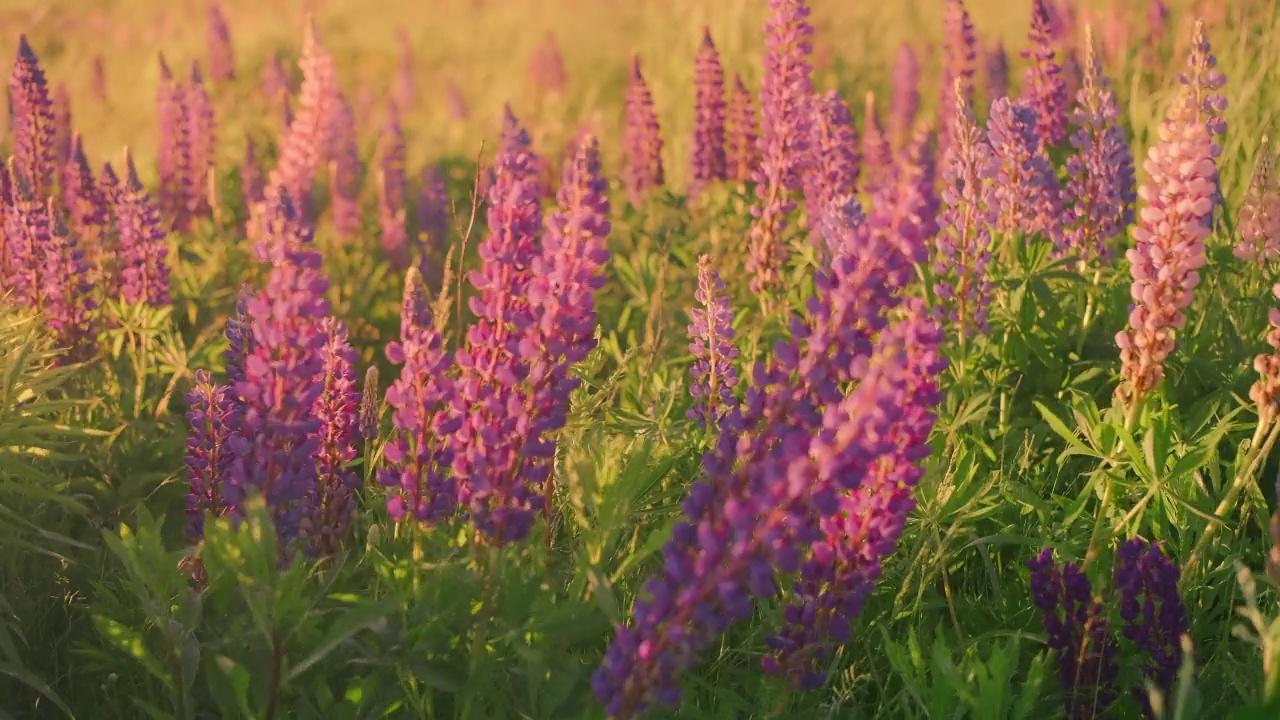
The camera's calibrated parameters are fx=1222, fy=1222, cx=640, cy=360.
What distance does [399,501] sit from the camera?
7.79ft

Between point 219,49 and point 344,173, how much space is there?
1473 mm

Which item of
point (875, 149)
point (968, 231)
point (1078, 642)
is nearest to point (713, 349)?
point (968, 231)

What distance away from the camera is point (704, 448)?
319 centimetres

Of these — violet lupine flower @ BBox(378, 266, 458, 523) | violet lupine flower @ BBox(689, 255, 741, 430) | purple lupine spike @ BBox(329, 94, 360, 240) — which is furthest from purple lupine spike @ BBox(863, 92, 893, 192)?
violet lupine flower @ BBox(378, 266, 458, 523)

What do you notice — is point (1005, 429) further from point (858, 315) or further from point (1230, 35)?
point (1230, 35)

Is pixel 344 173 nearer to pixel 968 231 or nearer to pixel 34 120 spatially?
pixel 34 120

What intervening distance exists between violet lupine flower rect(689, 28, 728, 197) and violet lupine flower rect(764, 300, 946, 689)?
334 cm

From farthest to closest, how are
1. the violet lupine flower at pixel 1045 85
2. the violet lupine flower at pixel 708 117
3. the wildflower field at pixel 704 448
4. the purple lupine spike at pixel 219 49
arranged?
the purple lupine spike at pixel 219 49, the violet lupine flower at pixel 708 117, the violet lupine flower at pixel 1045 85, the wildflower field at pixel 704 448

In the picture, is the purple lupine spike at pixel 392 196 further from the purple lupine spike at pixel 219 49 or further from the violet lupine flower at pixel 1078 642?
the violet lupine flower at pixel 1078 642

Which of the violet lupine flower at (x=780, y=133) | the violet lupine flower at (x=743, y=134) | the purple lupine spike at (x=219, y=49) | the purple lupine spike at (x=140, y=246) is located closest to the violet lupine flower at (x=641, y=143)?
the violet lupine flower at (x=743, y=134)

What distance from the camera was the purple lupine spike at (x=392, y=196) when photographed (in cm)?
585

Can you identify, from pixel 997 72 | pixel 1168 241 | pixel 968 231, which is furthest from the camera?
pixel 997 72

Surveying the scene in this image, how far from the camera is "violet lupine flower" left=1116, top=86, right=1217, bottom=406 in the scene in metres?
2.68

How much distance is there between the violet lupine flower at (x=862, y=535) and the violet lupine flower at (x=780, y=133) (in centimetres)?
216
